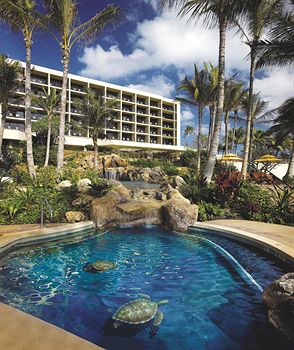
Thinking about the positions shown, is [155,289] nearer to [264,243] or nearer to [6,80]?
[264,243]

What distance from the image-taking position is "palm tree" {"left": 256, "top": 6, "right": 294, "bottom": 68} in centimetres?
1302

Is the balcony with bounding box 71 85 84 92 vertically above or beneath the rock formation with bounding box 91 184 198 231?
above

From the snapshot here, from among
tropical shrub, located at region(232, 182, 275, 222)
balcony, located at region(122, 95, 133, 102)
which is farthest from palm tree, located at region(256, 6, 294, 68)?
balcony, located at region(122, 95, 133, 102)

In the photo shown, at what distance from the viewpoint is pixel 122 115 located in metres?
57.3

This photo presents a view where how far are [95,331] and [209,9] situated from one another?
1287 cm

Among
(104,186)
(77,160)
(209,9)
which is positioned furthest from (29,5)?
(77,160)

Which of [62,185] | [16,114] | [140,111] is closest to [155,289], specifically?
[62,185]

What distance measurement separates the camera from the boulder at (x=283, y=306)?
300 centimetres

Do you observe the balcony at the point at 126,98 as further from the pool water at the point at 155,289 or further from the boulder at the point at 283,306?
the boulder at the point at 283,306

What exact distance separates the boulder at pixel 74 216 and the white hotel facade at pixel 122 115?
3179 cm

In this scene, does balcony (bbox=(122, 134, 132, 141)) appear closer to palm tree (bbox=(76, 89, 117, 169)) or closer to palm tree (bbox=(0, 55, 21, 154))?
palm tree (bbox=(76, 89, 117, 169))

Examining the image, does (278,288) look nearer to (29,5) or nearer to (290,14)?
(290,14)

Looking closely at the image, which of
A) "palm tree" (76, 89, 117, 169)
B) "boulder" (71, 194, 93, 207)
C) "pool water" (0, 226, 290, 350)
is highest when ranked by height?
"palm tree" (76, 89, 117, 169)

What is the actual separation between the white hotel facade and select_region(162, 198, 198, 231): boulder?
3398 centimetres
